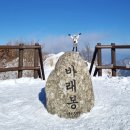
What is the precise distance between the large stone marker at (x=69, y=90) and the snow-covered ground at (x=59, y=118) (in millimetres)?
193

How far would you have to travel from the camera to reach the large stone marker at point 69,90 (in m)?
8.93

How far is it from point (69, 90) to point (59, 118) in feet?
2.37

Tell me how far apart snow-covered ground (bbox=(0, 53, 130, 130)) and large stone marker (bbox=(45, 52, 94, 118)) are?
19 centimetres

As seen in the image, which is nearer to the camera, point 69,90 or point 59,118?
point 59,118

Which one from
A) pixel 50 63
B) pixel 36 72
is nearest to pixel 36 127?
pixel 36 72

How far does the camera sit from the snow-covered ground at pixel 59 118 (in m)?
8.12

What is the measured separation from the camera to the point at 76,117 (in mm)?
8820

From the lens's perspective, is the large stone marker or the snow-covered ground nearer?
the snow-covered ground

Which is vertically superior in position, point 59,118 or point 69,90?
point 69,90

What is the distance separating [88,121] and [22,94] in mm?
3133

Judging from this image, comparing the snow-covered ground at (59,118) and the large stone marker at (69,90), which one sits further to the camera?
the large stone marker at (69,90)

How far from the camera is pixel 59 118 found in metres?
8.83

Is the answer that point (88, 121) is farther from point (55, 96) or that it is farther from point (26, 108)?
point (26, 108)

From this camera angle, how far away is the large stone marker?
8.93 m
